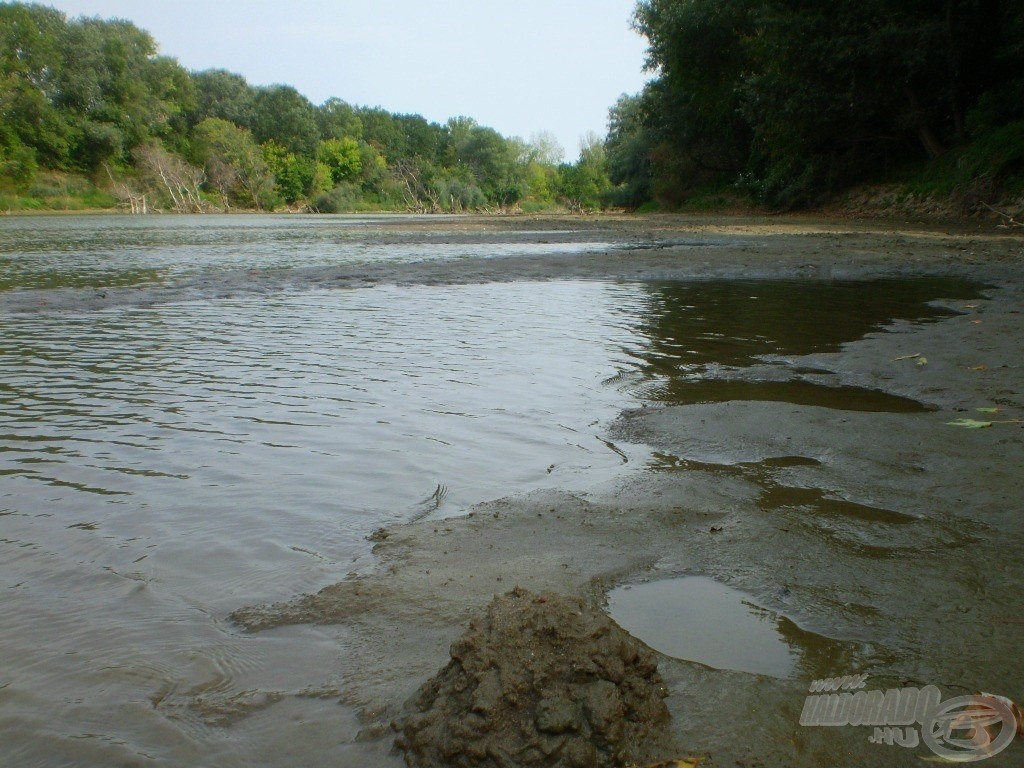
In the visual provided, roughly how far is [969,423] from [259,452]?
4131mm

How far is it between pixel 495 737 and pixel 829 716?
89cm

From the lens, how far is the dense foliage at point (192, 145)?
229 ft

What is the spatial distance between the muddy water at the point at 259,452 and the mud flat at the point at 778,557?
8.8 inches

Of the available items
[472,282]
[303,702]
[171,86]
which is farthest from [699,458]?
[171,86]

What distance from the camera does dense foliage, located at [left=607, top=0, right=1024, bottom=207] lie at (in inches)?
959

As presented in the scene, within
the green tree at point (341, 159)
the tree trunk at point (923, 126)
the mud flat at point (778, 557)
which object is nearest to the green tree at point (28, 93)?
the green tree at point (341, 159)

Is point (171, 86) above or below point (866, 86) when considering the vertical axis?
above

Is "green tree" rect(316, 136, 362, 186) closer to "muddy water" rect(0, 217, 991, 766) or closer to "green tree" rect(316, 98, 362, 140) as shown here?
"green tree" rect(316, 98, 362, 140)

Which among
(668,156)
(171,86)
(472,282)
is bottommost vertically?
(472,282)

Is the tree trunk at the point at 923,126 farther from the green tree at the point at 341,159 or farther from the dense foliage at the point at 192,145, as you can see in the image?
the green tree at the point at 341,159

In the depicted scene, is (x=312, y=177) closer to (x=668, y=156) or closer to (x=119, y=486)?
(x=668, y=156)

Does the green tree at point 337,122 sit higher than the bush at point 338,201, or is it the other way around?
the green tree at point 337,122

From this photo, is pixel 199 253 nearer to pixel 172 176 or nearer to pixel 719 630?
pixel 719 630

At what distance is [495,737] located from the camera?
6.28ft
